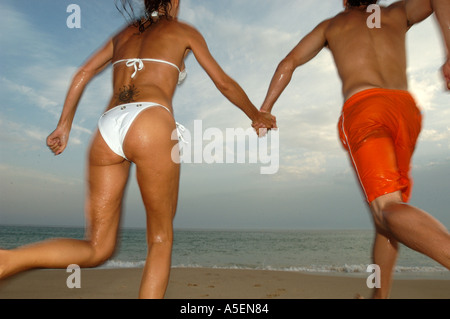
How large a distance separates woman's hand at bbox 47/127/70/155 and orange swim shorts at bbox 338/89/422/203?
218cm

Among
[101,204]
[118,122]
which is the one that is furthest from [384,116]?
[101,204]

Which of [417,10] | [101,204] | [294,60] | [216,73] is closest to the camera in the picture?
[101,204]

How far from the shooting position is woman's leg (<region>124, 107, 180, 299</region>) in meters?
2.16

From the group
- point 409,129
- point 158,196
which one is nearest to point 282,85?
point 409,129

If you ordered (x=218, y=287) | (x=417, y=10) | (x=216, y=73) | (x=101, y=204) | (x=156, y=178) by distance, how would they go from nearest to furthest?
(x=156, y=178), (x=101, y=204), (x=417, y=10), (x=216, y=73), (x=218, y=287)

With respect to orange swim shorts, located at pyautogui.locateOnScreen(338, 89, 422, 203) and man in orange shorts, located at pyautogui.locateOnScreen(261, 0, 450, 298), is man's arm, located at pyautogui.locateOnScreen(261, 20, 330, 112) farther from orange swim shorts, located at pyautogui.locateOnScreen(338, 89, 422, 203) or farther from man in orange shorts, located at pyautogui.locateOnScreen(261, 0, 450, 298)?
orange swim shorts, located at pyautogui.locateOnScreen(338, 89, 422, 203)

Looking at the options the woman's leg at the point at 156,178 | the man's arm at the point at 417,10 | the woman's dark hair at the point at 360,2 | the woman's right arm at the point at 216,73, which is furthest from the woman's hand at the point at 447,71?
the woman's leg at the point at 156,178

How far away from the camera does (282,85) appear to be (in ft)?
10.6

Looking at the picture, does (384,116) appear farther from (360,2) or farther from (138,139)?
(138,139)

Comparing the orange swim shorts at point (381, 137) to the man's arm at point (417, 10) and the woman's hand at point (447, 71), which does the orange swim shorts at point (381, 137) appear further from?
the man's arm at point (417, 10)

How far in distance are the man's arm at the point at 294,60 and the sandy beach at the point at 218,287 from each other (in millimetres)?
4298

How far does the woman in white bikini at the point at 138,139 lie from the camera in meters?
2.14

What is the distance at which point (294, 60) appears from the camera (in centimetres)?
314

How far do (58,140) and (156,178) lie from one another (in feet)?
3.77
